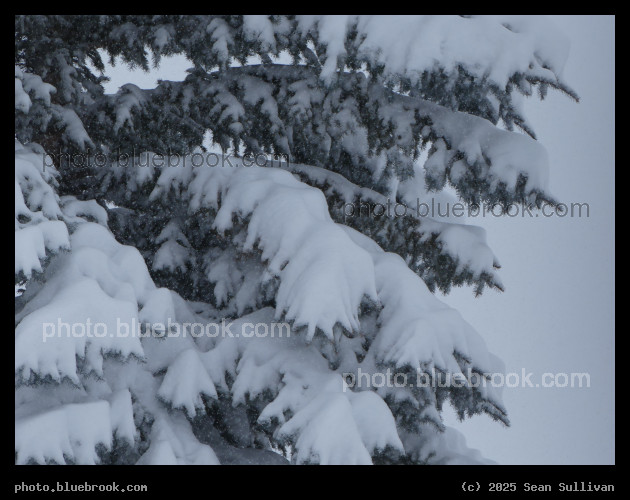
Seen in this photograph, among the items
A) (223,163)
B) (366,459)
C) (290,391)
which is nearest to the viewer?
(366,459)

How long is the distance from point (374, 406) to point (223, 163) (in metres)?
2.10

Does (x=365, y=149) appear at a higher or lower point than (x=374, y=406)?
higher

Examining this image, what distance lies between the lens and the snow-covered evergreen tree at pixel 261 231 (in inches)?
145

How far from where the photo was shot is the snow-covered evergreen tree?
3688mm

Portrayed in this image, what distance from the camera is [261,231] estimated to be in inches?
169

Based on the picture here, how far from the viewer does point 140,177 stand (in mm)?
5301

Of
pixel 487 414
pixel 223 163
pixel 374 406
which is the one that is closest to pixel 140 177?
pixel 223 163

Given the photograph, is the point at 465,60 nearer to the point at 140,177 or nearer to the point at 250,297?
the point at 250,297

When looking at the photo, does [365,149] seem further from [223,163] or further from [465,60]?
[465,60]

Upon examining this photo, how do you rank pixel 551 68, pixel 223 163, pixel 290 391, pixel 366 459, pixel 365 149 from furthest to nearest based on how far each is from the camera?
pixel 365 149, pixel 223 163, pixel 551 68, pixel 290 391, pixel 366 459

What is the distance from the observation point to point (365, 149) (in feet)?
18.2

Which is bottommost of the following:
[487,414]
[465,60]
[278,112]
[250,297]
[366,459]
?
[487,414]
